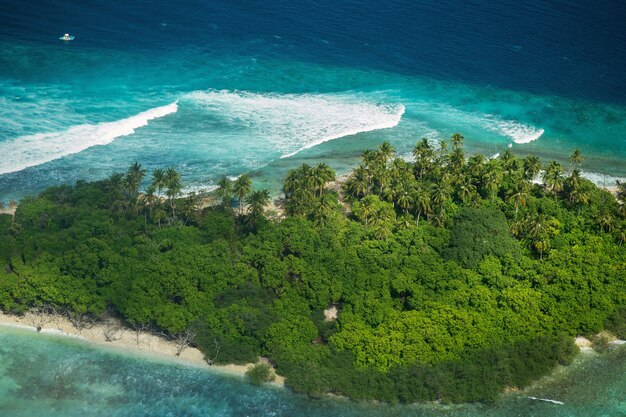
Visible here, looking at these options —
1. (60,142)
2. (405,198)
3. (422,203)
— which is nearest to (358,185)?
(405,198)

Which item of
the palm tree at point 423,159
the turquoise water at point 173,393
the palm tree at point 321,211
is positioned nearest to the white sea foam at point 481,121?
the palm tree at point 423,159

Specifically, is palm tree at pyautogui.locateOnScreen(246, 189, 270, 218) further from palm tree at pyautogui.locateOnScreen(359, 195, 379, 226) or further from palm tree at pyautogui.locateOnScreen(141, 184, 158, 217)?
palm tree at pyautogui.locateOnScreen(359, 195, 379, 226)

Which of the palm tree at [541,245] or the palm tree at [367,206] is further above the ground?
the palm tree at [367,206]

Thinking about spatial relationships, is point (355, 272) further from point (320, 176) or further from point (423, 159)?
point (423, 159)

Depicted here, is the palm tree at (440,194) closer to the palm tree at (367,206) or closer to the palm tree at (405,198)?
the palm tree at (405,198)

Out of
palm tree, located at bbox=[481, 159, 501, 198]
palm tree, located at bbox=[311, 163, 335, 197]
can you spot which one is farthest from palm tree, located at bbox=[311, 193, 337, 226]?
palm tree, located at bbox=[481, 159, 501, 198]
